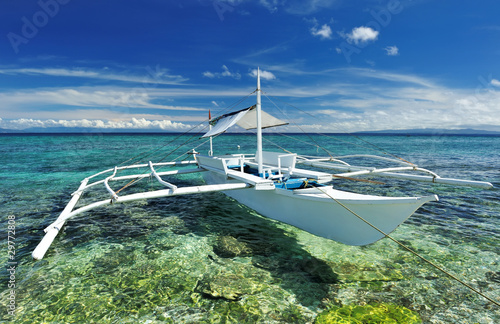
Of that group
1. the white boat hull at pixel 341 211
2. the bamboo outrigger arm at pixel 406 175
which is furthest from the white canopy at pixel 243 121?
the white boat hull at pixel 341 211

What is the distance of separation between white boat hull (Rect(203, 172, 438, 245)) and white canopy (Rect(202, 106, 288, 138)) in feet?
10.3

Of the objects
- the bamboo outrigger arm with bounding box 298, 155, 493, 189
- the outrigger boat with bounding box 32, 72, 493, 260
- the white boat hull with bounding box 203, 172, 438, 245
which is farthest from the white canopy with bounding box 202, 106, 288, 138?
the white boat hull with bounding box 203, 172, 438, 245

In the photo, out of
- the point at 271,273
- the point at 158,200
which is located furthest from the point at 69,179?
the point at 271,273

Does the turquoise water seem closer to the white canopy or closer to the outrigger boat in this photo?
the outrigger boat

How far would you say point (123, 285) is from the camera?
466 centimetres

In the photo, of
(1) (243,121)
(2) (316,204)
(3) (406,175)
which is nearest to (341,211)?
(2) (316,204)

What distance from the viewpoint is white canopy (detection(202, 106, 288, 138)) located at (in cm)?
851

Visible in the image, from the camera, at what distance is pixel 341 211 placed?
5.04 m

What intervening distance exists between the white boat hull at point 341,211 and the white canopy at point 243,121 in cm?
314

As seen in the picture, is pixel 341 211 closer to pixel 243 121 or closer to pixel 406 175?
pixel 406 175

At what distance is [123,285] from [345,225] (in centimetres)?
472

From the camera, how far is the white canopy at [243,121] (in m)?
8.51

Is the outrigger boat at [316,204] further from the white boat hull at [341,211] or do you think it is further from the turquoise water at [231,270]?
the turquoise water at [231,270]

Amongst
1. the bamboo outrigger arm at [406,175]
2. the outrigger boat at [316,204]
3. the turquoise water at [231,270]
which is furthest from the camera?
the bamboo outrigger arm at [406,175]
